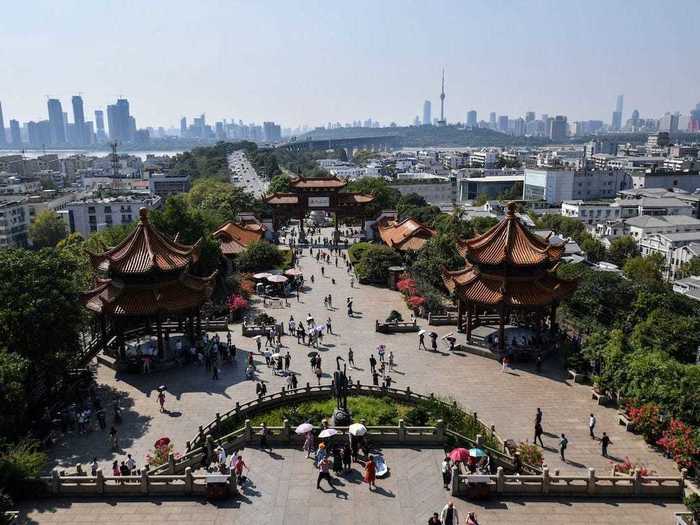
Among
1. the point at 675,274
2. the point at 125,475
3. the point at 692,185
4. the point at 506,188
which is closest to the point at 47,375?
the point at 125,475

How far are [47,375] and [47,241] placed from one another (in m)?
73.7

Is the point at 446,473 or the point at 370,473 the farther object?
the point at 446,473

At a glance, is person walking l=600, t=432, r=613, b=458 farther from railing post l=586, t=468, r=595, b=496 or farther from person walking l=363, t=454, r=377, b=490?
person walking l=363, t=454, r=377, b=490

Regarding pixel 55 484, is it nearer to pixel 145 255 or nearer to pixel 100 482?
pixel 100 482

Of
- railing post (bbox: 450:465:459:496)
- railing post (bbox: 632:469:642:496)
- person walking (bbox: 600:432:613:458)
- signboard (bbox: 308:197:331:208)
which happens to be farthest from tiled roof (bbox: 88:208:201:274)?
signboard (bbox: 308:197:331:208)

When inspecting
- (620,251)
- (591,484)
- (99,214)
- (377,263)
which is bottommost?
(620,251)

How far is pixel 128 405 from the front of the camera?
2808cm

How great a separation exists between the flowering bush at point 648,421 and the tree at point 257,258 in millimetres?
34906

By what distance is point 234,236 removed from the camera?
58062mm

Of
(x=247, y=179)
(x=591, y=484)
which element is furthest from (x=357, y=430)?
(x=247, y=179)

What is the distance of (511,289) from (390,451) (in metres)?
14.6

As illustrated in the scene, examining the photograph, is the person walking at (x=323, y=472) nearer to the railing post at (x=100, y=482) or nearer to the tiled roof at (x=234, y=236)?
the railing post at (x=100, y=482)

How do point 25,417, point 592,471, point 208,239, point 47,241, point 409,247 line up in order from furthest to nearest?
point 47,241 < point 409,247 < point 208,239 < point 25,417 < point 592,471

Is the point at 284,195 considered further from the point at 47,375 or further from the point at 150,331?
the point at 47,375
